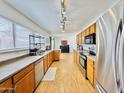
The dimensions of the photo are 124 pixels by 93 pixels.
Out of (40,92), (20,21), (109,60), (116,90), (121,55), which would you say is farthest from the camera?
(20,21)

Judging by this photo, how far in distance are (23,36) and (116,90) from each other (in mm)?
4313

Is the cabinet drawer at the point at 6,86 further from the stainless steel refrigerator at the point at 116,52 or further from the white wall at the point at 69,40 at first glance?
the white wall at the point at 69,40

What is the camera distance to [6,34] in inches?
138

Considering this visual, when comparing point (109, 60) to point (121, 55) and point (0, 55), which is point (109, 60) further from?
point (0, 55)

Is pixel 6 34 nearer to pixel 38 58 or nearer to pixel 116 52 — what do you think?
pixel 38 58

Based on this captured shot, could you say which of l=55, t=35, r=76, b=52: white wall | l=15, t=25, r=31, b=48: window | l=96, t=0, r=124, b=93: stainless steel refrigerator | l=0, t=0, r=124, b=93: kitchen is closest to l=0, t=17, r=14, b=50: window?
l=0, t=0, r=124, b=93: kitchen

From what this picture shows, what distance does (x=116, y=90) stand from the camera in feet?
3.90

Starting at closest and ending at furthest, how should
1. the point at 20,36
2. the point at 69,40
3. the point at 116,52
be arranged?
1. the point at 116,52
2. the point at 20,36
3. the point at 69,40

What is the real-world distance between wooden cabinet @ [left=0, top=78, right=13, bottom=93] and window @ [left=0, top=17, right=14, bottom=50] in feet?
5.08

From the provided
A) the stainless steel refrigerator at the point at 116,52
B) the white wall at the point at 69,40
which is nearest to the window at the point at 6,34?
the stainless steel refrigerator at the point at 116,52

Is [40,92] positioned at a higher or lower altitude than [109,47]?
lower

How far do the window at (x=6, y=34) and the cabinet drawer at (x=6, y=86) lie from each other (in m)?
1.55

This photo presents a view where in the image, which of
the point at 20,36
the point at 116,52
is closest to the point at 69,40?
the point at 20,36

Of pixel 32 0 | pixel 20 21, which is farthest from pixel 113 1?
pixel 20 21
